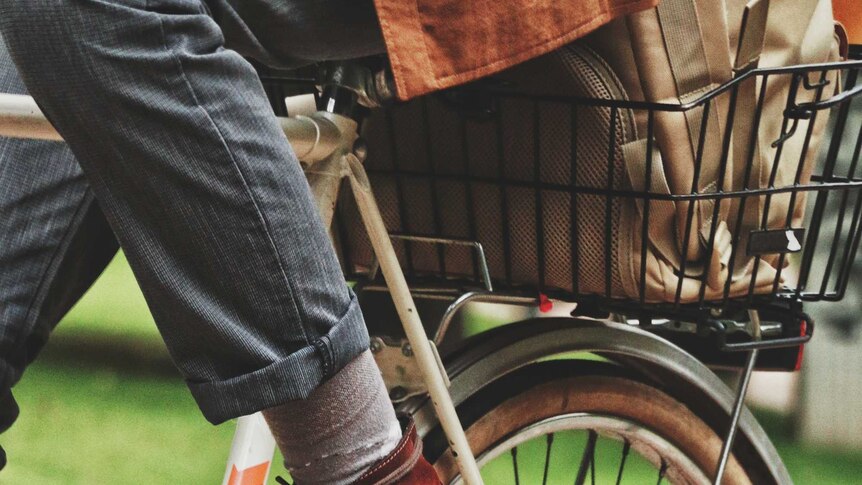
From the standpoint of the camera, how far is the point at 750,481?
0.94m

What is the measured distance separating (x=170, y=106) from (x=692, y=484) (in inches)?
27.7

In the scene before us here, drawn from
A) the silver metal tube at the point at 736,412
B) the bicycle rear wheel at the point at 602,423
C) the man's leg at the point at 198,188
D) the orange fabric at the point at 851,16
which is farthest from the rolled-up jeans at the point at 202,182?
the orange fabric at the point at 851,16

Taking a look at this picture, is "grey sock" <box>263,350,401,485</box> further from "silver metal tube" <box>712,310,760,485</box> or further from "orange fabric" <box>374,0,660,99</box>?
"silver metal tube" <box>712,310,760,485</box>

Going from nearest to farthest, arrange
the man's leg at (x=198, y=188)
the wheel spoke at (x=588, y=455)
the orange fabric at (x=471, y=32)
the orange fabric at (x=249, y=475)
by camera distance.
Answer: the man's leg at (x=198, y=188)
the orange fabric at (x=471, y=32)
the orange fabric at (x=249, y=475)
the wheel spoke at (x=588, y=455)

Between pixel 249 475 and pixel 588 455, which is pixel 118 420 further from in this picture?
pixel 249 475

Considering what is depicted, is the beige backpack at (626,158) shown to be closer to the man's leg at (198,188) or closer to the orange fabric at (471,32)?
the orange fabric at (471,32)

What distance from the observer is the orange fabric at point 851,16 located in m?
0.87

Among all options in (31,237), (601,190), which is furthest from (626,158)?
(31,237)

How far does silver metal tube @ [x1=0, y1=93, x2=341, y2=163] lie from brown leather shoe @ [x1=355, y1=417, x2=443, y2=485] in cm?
19

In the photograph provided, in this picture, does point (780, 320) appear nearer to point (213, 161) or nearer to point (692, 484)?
point (692, 484)

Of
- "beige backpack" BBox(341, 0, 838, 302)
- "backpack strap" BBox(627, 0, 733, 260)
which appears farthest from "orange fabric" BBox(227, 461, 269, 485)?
"backpack strap" BBox(627, 0, 733, 260)

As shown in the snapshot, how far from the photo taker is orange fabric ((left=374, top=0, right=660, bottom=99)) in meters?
0.53

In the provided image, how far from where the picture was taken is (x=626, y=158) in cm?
68

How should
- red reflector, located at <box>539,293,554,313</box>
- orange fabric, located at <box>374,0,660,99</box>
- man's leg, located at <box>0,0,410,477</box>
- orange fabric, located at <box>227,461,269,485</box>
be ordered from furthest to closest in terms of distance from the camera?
red reflector, located at <box>539,293,554,313</box> → orange fabric, located at <box>227,461,269,485</box> → orange fabric, located at <box>374,0,660,99</box> → man's leg, located at <box>0,0,410,477</box>
